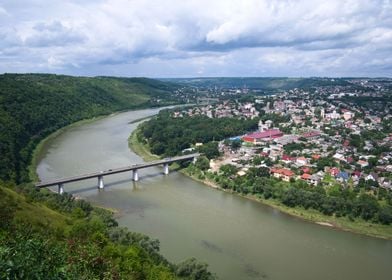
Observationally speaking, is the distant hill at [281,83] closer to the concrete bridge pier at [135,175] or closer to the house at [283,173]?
the house at [283,173]

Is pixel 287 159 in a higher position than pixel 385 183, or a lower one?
higher

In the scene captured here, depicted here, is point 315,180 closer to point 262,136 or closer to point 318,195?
point 318,195

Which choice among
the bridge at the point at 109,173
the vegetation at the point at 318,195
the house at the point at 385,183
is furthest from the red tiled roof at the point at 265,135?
the house at the point at 385,183

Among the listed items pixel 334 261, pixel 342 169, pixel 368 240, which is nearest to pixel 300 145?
pixel 342 169

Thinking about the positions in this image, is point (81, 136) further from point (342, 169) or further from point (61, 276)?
point (61, 276)

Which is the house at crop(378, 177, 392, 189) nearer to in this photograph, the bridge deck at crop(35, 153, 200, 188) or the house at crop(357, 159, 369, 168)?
the house at crop(357, 159, 369, 168)

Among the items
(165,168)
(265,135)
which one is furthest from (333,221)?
(265,135)
